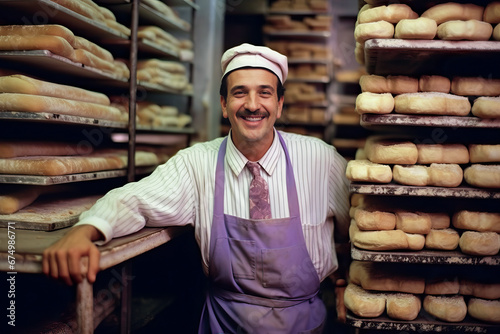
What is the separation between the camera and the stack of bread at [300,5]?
19.6 feet

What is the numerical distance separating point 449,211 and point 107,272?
2105mm

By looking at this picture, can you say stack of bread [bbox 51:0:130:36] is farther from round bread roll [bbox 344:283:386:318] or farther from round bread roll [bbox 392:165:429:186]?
A: round bread roll [bbox 344:283:386:318]

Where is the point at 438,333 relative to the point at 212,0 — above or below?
below

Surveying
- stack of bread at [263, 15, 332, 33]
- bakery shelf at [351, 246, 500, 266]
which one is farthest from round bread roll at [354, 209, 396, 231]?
stack of bread at [263, 15, 332, 33]

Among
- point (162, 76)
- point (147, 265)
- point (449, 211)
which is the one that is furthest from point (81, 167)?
point (449, 211)

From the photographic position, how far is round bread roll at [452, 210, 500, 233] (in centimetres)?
170

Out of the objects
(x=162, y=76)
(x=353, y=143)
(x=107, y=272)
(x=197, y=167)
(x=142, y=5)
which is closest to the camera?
(x=197, y=167)

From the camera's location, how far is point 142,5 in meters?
3.00

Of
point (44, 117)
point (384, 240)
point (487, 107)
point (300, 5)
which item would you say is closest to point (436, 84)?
point (487, 107)

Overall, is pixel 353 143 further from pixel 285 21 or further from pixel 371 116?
pixel 371 116

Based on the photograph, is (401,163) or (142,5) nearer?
(401,163)

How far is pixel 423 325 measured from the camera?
5.64ft

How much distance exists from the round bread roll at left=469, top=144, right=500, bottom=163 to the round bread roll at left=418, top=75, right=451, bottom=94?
270 mm

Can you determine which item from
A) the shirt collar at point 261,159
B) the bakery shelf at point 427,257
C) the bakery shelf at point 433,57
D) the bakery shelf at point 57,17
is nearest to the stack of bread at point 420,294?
the bakery shelf at point 427,257
